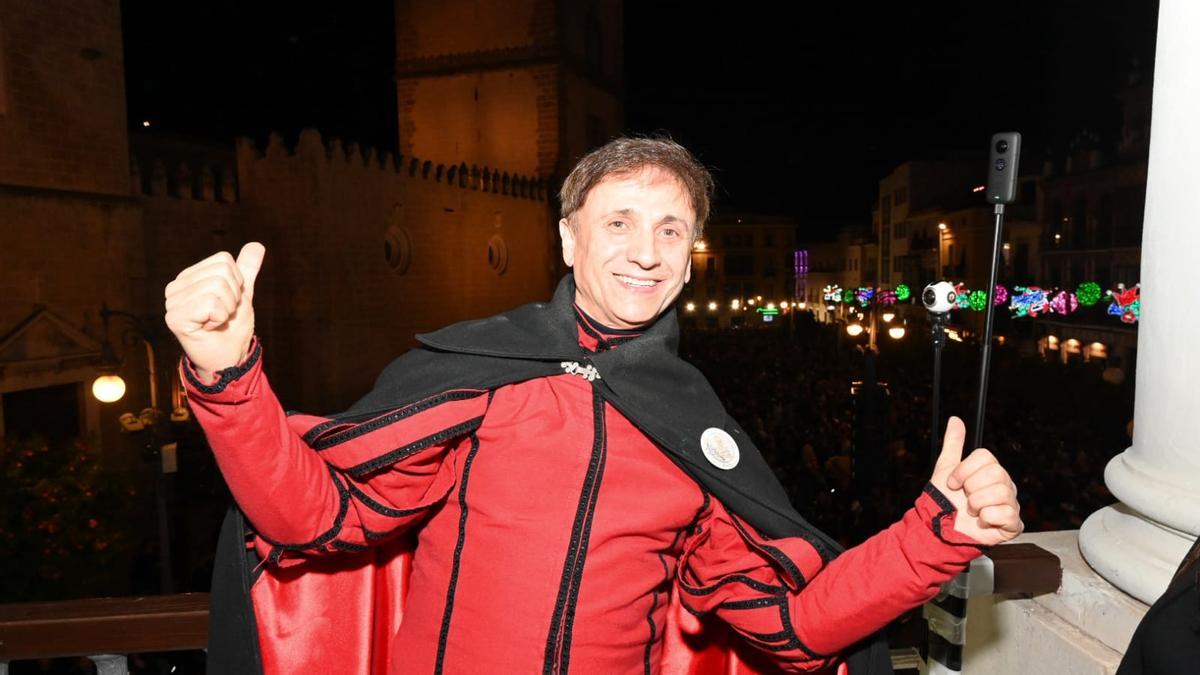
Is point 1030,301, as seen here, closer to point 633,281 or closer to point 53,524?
point 53,524

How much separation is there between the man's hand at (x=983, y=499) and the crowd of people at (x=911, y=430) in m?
6.68

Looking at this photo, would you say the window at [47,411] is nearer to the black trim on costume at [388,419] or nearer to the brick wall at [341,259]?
the brick wall at [341,259]

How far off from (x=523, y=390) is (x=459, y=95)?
2714cm

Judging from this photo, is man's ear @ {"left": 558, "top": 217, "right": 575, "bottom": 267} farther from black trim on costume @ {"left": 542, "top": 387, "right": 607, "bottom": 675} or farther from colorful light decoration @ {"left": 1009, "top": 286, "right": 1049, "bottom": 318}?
colorful light decoration @ {"left": 1009, "top": 286, "right": 1049, "bottom": 318}

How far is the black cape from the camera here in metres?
Result: 1.95

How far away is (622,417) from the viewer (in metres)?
2.08

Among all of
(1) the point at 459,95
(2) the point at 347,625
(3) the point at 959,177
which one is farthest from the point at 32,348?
(3) the point at 959,177

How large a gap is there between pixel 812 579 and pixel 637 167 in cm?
111

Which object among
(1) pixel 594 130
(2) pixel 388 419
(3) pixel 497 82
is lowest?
(2) pixel 388 419

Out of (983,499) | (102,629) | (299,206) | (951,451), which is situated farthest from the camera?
(299,206)

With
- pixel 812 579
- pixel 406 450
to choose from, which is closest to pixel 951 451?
pixel 812 579

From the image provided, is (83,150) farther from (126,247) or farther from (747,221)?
(747,221)

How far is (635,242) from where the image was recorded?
6.69 feet

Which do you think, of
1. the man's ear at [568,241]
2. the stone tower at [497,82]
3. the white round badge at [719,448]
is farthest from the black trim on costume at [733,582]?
the stone tower at [497,82]
